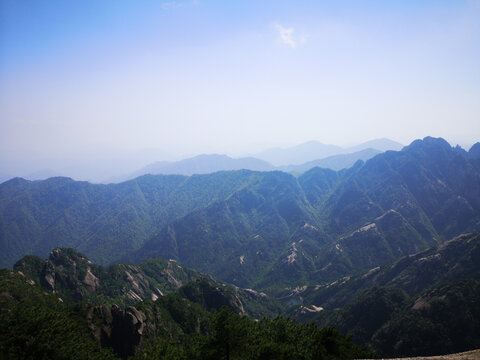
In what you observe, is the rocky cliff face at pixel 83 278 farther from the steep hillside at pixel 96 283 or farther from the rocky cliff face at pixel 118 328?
the rocky cliff face at pixel 118 328

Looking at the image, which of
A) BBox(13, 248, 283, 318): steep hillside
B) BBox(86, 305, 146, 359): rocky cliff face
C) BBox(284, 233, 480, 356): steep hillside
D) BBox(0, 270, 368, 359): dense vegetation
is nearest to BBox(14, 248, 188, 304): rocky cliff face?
BBox(13, 248, 283, 318): steep hillside

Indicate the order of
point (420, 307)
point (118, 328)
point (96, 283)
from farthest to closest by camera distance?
point (96, 283)
point (420, 307)
point (118, 328)

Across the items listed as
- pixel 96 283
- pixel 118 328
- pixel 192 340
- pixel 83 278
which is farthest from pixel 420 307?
pixel 83 278

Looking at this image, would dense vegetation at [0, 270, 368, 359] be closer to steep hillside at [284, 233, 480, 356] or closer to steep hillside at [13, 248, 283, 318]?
steep hillside at [13, 248, 283, 318]

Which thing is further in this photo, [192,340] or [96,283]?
[96,283]

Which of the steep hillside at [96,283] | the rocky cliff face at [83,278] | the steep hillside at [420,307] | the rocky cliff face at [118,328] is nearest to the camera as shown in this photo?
the rocky cliff face at [118,328]

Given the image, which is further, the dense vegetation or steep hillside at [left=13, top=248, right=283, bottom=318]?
steep hillside at [left=13, top=248, right=283, bottom=318]

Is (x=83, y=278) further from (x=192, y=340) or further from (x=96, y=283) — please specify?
(x=192, y=340)

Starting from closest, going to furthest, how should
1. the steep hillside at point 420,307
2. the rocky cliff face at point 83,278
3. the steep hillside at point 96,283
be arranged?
1. the steep hillside at point 420,307
2. the steep hillside at point 96,283
3. the rocky cliff face at point 83,278

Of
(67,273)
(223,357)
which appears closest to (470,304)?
(223,357)

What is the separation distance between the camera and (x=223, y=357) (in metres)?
47.1

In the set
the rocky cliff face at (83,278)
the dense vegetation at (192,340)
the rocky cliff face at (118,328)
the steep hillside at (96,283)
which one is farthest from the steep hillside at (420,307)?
the rocky cliff face at (83,278)

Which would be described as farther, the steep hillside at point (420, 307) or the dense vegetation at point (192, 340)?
the steep hillside at point (420, 307)

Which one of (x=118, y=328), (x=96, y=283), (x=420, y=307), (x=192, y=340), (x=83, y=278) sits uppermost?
(x=192, y=340)
